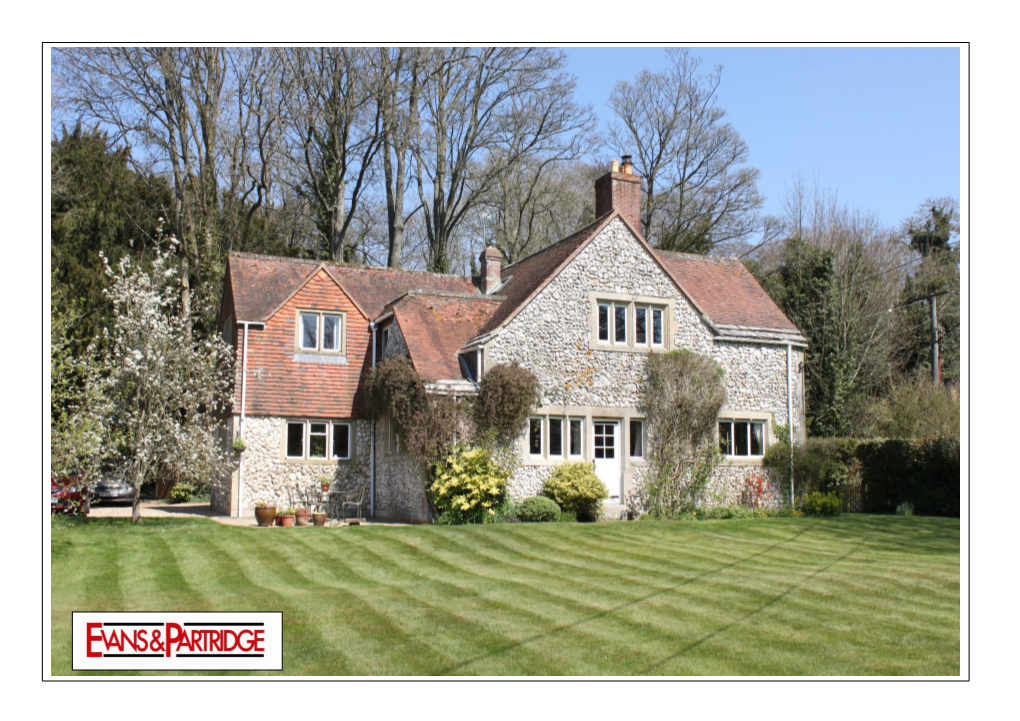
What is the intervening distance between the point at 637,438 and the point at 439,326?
5976 millimetres

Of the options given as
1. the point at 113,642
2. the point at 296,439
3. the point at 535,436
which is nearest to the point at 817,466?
the point at 535,436

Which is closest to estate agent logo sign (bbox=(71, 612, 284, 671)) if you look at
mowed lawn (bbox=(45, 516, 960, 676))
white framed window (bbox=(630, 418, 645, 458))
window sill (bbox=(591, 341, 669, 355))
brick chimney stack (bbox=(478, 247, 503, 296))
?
mowed lawn (bbox=(45, 516, 960, 676))

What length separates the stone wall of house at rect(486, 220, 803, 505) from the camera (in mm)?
22234

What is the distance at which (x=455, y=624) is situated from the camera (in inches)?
408

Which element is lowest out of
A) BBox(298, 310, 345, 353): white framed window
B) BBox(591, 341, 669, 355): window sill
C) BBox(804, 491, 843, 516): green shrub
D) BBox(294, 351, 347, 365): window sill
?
BBox(804, 491, 843, 516): green shrub

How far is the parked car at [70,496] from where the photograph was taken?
19.4 metres

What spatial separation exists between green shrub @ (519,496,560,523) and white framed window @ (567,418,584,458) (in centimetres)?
212

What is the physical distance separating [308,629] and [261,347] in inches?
587

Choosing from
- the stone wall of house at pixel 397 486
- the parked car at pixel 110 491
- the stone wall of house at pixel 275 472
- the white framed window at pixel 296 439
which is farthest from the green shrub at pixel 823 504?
the parked car at pixel 110 491

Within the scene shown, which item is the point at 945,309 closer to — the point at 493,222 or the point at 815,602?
the point at 493,222

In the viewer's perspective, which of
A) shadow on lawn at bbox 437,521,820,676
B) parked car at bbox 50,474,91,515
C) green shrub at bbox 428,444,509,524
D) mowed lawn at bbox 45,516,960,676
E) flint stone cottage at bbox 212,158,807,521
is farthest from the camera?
flint stone cottage at bbox 212,158,807,521

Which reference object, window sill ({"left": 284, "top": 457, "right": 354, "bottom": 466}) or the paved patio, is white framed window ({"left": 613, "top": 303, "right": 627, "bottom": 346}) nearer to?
the paved patio

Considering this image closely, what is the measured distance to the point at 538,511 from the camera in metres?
20.4

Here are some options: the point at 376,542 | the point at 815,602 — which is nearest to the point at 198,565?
the point at 376,542
